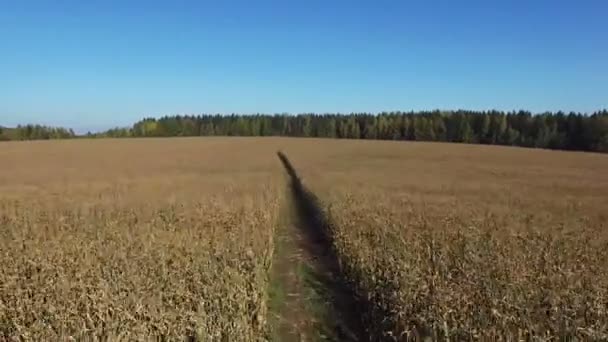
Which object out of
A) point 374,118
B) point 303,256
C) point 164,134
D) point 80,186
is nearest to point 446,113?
point 374,118

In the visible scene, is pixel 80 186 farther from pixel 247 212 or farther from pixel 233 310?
pixel 233 310

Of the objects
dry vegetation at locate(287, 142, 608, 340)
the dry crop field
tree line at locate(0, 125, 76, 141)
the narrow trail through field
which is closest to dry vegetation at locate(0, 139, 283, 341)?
the dry crop field

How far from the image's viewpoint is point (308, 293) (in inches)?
429

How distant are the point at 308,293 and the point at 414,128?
359 ft

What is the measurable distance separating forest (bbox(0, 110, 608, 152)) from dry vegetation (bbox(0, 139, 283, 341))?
84625 millimetres

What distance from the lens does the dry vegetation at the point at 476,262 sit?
7430 millimetres

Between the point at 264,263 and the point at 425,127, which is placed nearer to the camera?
the point at 264,263

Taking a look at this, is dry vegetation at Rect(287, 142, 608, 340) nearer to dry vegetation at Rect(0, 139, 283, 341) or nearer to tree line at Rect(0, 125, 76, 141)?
dry vegetation at Rect(0, 139, 283, 341)

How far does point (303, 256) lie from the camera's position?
46.0 ft

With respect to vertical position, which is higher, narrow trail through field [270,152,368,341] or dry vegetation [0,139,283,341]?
dry vegetation [0,139,283,341]

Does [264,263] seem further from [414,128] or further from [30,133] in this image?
[30,133]

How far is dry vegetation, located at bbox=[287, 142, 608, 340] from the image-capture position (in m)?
7.43

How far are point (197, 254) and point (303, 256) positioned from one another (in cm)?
346

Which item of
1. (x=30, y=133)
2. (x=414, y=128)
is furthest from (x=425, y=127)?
(x=30, y=133)
